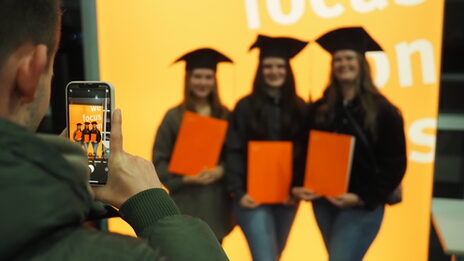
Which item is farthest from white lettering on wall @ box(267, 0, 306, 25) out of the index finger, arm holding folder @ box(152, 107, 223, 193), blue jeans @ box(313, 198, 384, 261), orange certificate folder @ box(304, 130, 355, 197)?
the index finger

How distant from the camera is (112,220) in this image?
2158 mm

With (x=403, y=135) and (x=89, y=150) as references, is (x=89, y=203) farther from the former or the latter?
(x=403, y=135)

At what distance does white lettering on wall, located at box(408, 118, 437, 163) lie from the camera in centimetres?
177

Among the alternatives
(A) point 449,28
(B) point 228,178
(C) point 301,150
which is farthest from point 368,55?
(B) point 228,178

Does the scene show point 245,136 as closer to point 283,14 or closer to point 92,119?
point 283,14

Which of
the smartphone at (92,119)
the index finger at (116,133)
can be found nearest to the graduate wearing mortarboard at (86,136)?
the smartphone at (92,119)

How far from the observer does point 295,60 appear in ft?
5.95

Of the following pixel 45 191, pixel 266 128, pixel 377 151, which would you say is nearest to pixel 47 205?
pixel 45 191

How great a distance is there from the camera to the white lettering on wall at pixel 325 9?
5.79 feet

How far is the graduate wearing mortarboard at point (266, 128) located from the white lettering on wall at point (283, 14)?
8cm

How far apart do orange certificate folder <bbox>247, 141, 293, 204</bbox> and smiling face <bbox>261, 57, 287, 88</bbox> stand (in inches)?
10.3

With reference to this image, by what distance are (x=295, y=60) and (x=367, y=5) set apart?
1.20 feet

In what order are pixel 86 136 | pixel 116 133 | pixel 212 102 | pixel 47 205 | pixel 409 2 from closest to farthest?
pixel 47 205 < pixel 116 133 < pixel 86 136 < pixel 409 2 < pixel 212 102

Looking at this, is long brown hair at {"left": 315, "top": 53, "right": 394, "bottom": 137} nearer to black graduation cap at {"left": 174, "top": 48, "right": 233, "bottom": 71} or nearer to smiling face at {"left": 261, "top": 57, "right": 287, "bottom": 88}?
smiling face at {"left": 261, "top": 57, "right": 287, "bottom": 88}
